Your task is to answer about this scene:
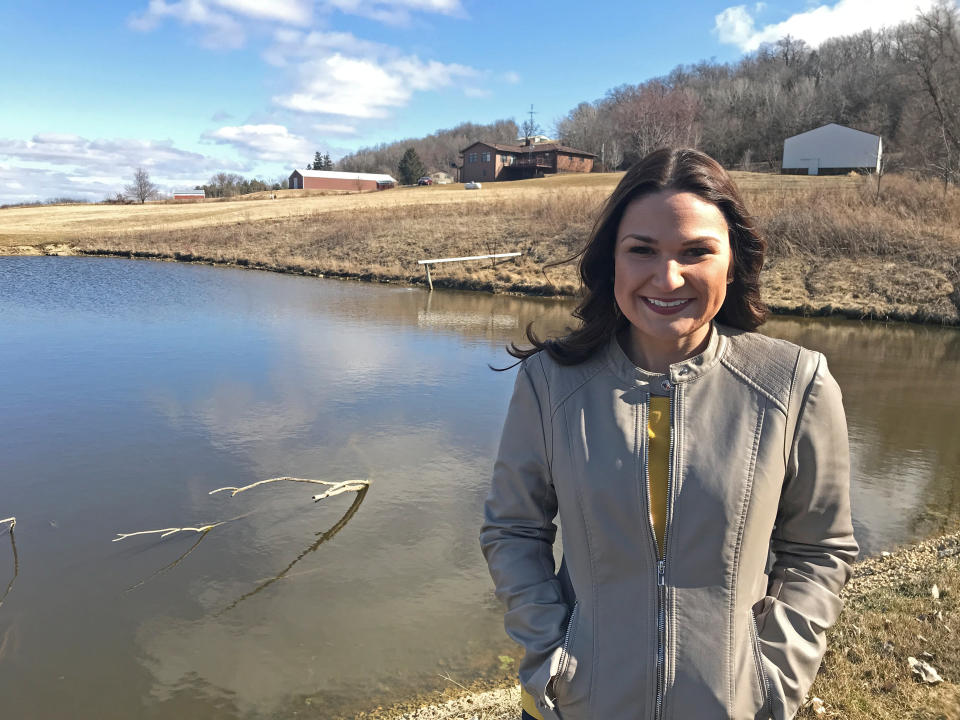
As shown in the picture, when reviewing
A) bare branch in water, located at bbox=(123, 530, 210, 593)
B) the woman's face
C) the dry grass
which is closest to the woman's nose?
the woman's face

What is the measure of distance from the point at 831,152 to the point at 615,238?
220 feet

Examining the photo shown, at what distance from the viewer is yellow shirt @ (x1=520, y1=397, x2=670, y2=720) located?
1913 millimetres

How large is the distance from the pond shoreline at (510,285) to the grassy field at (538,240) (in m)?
0.06

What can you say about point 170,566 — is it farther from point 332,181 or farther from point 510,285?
point 332,181

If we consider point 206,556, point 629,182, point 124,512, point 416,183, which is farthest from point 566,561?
point 416,183

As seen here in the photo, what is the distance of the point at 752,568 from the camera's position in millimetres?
1887

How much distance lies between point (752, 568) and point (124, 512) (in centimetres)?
786

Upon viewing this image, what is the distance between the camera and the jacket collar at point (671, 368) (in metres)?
1.96

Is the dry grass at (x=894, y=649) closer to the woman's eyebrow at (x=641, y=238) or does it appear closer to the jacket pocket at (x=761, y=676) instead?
the jacket pocket at (x=761, y=676)

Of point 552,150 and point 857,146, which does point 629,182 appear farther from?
point 552,150

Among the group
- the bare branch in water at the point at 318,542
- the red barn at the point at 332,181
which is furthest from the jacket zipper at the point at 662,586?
the red barn at the point at 332,181

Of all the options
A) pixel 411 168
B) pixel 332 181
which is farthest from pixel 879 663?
pixel 332 181

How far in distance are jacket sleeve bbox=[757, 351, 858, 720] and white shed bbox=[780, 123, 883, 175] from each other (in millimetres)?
63159

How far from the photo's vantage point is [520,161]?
8206 cm
